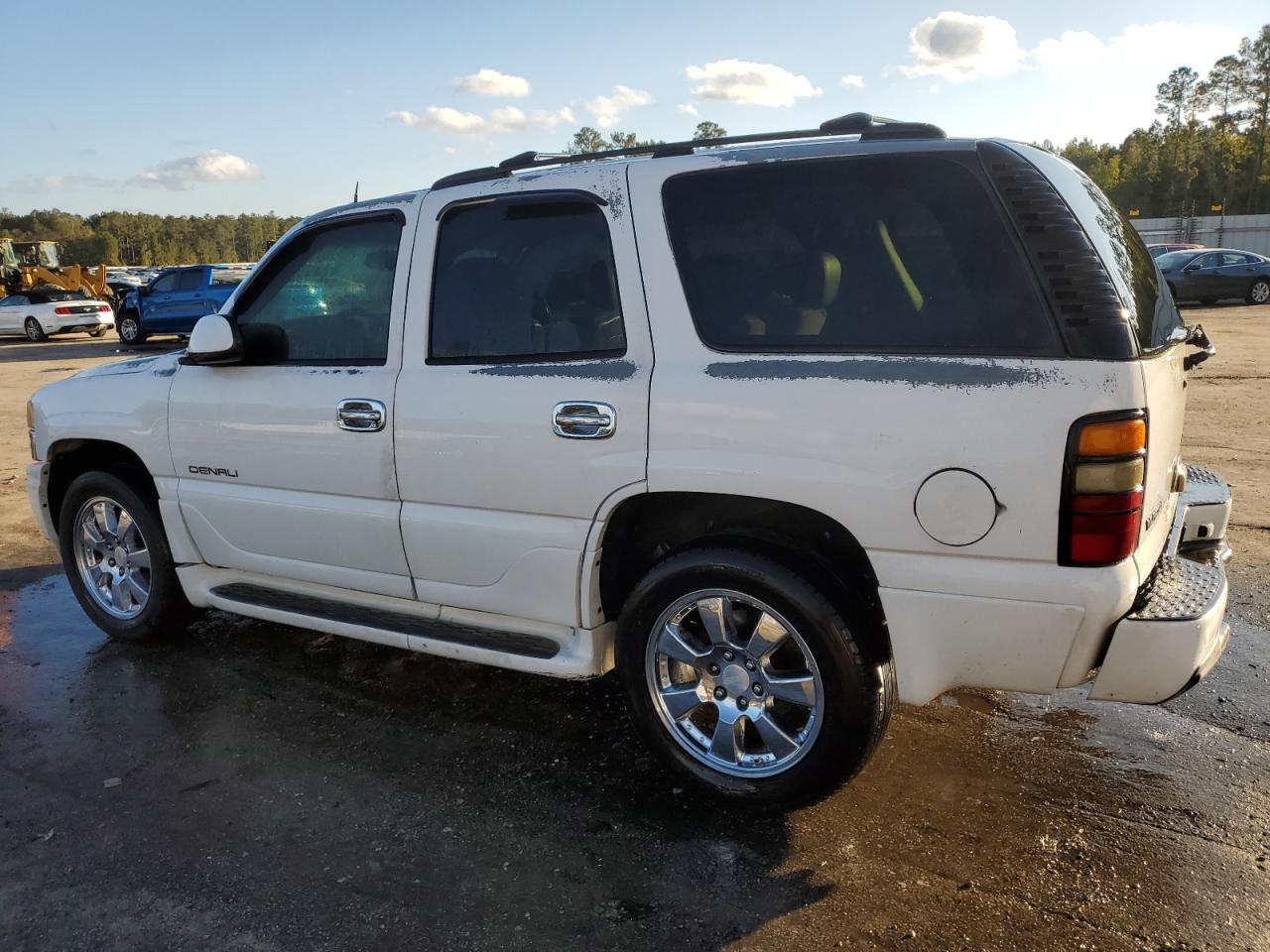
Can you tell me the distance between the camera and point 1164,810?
303 cm

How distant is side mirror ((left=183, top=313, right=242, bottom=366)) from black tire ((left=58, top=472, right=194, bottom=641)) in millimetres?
978

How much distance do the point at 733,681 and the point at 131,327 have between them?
2375 centimetres

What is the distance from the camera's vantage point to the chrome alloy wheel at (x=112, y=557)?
459 cm

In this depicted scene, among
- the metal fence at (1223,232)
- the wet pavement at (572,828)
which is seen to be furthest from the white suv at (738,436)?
the metal fence at (1223,232)

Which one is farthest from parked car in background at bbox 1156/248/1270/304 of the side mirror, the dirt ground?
the side mirror

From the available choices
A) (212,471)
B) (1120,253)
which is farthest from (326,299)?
(1120,253)

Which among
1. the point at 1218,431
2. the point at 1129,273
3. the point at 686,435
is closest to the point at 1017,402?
the point at 1129,273

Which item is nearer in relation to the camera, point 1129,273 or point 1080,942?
point 1080,942

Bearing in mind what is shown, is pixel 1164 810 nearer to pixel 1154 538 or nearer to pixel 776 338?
pixel 1154 538

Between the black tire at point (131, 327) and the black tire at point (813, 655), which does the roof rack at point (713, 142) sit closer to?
the black tire at point (813, 655)

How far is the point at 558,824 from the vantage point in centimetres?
305

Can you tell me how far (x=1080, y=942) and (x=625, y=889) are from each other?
119cm

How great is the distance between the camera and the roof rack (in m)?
2.83

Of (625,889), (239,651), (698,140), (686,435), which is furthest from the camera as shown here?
(239,651)
